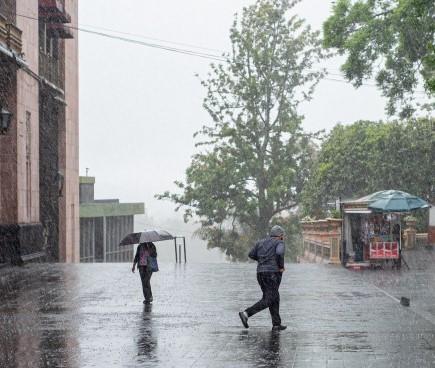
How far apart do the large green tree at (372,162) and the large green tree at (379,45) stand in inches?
902

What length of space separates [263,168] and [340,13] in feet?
82.4

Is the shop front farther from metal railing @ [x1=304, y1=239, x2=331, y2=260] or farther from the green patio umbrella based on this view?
metal railing @ [x1=304, y1=239, x2=331, y2=260]

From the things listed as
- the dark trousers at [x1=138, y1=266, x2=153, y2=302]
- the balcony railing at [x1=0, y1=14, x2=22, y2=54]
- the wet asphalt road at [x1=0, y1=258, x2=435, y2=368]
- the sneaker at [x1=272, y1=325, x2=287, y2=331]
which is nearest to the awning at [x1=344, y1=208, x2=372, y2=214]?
the wet asphalt road at [x1=0, y1=258, x2=435, y2=368]

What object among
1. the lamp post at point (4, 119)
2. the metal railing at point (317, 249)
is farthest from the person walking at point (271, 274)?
the metal railing at point (317, 249)

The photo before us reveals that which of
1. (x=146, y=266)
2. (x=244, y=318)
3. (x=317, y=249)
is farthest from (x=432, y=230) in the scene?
(x=244, y=318)

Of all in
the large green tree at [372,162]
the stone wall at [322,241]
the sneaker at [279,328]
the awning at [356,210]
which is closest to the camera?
the sneaker at [279,328]

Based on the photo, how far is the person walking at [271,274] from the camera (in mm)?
14133

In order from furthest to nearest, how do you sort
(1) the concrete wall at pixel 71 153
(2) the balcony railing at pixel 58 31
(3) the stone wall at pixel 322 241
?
1. (1) the concrete wall at pixel 71 153
2. (2) the balcony railing at pixel 58 31
3. (3) the stone wall at pixel 322 241

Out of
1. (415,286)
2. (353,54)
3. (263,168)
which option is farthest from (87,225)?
(415,286)

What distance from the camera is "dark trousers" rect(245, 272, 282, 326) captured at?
46.4 feet

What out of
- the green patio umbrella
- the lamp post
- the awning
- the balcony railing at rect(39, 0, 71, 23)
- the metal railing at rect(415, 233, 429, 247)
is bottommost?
the metal railing at rect(415, 233, 429, 247)

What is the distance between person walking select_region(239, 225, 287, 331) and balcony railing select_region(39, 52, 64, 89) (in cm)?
2164

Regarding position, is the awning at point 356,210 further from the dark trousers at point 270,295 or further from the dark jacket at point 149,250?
the dark trousers at point 270,295

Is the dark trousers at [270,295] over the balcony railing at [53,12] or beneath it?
beneath
